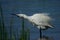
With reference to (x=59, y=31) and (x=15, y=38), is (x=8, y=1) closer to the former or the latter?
(x=59, y=31)

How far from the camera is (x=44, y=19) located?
1.35 meters

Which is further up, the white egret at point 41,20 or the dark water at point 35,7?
the dark water at point 35,7

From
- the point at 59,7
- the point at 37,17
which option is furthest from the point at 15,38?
the point at 59,7

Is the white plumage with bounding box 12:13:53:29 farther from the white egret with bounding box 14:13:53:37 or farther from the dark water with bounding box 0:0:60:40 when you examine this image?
the dark water with bounding box 0:0:60:40

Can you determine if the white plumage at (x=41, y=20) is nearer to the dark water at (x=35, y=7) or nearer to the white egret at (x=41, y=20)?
the white egret at (x=41, y=20)

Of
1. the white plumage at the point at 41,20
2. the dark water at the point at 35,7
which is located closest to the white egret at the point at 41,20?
the white plumage at the point at 41,20

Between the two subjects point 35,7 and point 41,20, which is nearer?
point 41,20

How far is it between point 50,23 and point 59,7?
25.4 inches

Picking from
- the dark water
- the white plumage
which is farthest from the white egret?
the dark water

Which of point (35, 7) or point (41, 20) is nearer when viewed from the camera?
point (41, 20)

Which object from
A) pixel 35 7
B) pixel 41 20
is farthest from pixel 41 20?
pixel 35 7

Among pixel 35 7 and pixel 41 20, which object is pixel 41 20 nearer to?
pixel 41 20

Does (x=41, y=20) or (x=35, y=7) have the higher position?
(x=35, y=7)

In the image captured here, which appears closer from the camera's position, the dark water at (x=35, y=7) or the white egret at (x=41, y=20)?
the white egret at (x=41, y=20)
